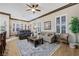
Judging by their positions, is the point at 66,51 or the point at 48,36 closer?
the point at 66,51

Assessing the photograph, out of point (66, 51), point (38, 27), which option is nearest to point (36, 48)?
point (38, 27)

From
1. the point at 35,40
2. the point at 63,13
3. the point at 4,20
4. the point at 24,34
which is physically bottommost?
the point at 35,40

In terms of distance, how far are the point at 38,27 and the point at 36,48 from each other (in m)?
0.54

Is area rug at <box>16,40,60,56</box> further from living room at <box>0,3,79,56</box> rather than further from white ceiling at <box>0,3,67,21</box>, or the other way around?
white ceiling at <box>0,3,67,21</box>

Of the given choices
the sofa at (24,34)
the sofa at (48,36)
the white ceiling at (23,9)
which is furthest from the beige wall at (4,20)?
the sofa at (48,36)

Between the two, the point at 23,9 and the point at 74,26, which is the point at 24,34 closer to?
the point at 23,9

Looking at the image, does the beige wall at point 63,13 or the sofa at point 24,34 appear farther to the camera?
the sofa at point 24,34

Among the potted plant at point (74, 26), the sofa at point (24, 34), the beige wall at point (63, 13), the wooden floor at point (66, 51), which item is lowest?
the wooden floor at point (66, 51)

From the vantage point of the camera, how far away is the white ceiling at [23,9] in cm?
252

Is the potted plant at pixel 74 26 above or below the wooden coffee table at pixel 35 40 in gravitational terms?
above

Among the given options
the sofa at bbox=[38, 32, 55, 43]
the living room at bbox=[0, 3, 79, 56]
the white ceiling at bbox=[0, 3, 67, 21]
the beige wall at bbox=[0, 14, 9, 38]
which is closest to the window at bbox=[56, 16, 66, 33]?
the living room at bbox=[0, 3, 79, 56]

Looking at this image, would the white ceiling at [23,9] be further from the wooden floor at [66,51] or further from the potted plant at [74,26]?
the wooden floor at [66,51]

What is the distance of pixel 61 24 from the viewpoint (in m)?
2.62

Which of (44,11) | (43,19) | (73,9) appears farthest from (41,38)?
(73,9)
